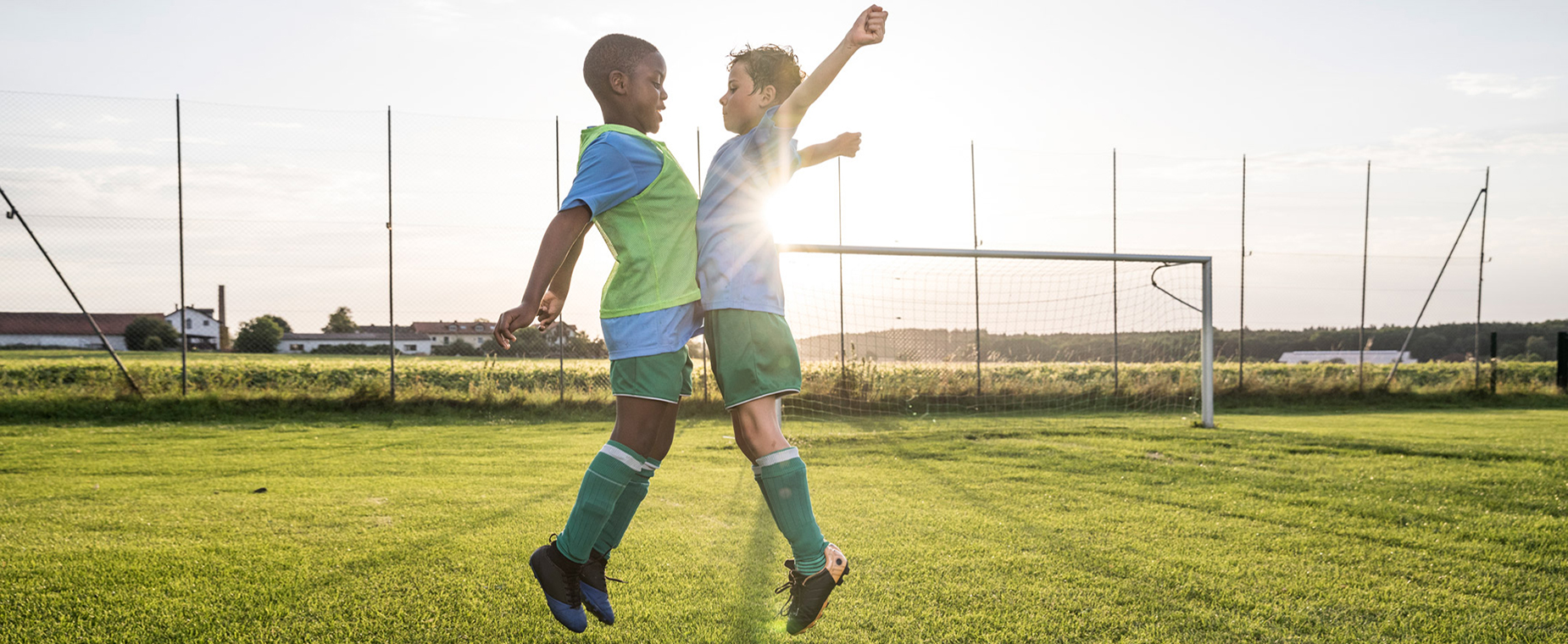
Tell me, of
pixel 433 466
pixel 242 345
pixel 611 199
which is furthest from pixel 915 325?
pixel 242 345

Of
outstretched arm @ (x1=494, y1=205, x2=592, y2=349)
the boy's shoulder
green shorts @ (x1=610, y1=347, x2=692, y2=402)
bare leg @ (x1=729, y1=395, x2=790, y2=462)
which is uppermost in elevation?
the boy's shoulder

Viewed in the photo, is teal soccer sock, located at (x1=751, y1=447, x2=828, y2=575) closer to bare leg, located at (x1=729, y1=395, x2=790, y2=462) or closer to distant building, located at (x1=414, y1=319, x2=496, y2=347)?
bare leg, located at (x1=729, y1=395, x2=790, y2=462)

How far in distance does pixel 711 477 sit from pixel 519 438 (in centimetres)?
425

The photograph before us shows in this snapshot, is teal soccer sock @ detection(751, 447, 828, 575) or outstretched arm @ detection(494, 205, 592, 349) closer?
outstretched arm @ detection(494, 205, 592, 349)

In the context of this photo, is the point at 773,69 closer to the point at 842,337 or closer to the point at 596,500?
the point at 596,500

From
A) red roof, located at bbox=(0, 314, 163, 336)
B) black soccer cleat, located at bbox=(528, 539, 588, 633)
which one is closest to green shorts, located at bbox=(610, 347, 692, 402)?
black soccer cleat, located at bbox=(528, 539, 588, 633)

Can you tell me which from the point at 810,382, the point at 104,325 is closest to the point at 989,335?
the point at 810,382

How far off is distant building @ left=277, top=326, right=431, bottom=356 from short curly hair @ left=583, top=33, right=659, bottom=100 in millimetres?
13869

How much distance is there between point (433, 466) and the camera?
8000 millimetres

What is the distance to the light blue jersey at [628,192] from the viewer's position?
1.86 meters

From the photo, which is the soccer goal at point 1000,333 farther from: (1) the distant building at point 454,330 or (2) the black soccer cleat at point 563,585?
(2) the black soccer cleat at point 563,585

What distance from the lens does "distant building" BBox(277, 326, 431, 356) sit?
1526 centimetres

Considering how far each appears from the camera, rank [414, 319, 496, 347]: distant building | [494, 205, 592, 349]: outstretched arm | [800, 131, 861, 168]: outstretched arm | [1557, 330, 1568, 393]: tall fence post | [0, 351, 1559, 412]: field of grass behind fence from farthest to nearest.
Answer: [1557, 330, 1568, 393]: tall fence post, [414, 319, 496, 347]: distant building, [0, 351, 1559, 412]: field of grass behind fence, [800, 131, 861, 168]: outstretched arm, [494, 205, 592, 349]: outstretched arm

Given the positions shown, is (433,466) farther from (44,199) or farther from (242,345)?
(242,345)
